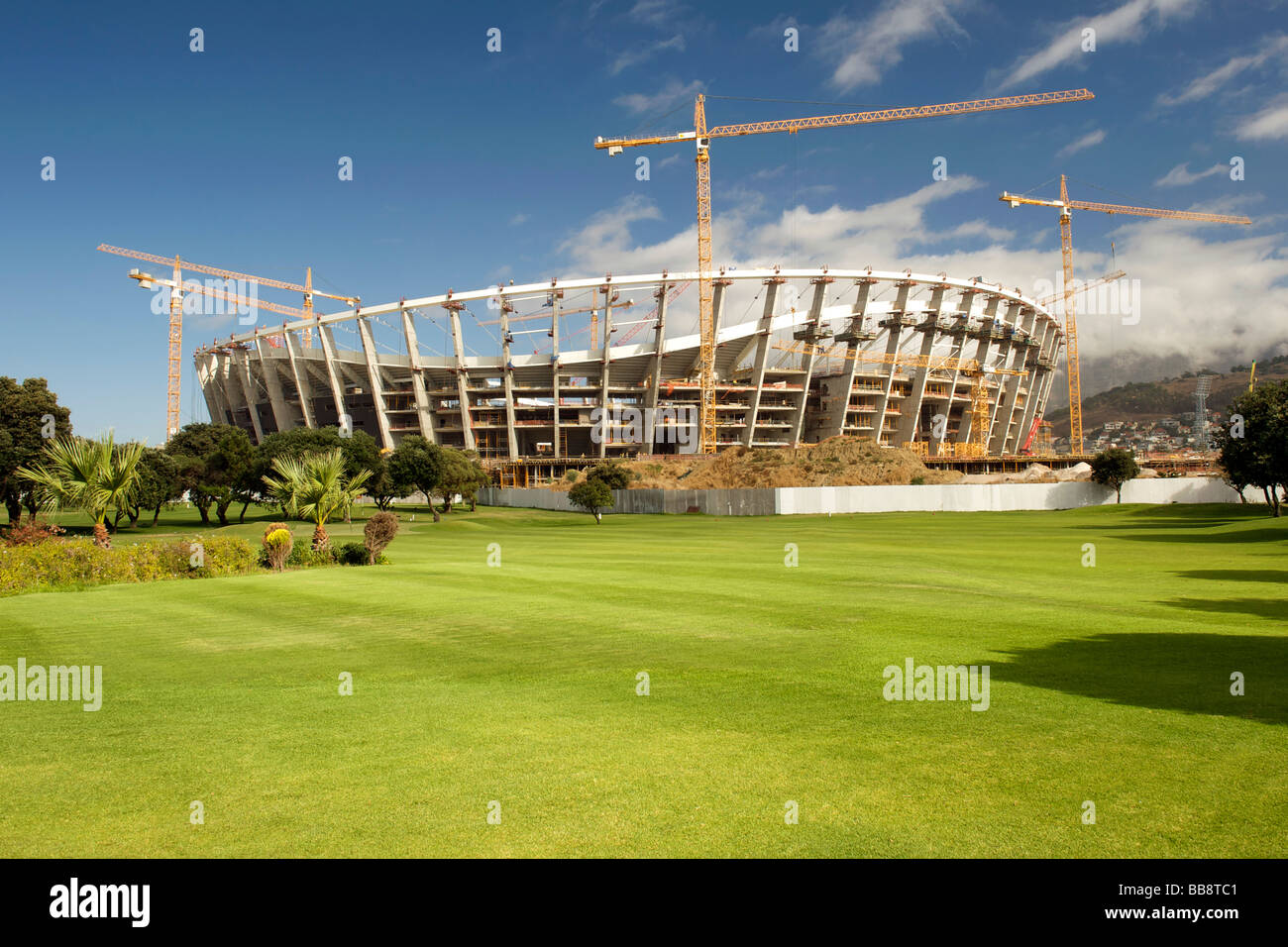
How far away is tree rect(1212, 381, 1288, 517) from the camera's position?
140 feet

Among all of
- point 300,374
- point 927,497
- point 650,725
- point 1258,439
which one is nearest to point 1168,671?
point 650,725

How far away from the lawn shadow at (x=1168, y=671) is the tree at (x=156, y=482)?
6422 centimetres

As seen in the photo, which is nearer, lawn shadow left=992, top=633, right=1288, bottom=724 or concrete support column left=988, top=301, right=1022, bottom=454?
lawn shadow left=992, top=633, right=1288, bottom=724

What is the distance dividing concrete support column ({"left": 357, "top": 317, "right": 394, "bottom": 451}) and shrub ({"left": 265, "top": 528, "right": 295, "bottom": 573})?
313 ft

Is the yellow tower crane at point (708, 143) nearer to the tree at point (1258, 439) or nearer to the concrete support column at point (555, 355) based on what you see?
the concrete support column at point (555, 355)

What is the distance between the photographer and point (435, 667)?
12156mm

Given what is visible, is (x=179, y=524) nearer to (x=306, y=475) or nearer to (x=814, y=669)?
(x=306, y=475)

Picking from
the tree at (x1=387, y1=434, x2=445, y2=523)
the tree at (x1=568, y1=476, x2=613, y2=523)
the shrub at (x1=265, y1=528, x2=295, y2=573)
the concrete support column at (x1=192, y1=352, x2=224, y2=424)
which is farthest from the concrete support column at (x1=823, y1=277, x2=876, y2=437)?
the concrete support column at (x1=192, y1=352, x2=224, y2=424)

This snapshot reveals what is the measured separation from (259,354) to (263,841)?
137683 mm

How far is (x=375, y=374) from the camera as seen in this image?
117 meters

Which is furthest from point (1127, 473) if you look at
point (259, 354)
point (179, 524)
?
point (259, 354)

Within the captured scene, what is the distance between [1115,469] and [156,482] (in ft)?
259

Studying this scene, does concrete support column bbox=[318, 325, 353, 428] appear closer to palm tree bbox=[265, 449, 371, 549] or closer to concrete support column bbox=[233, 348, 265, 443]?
concrete support column bbox=[233, 348, 265, 443]

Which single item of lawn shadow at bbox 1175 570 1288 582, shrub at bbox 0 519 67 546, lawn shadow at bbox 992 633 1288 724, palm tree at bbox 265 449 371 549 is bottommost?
lawn shadow at bbox 1175 570 1288 582
